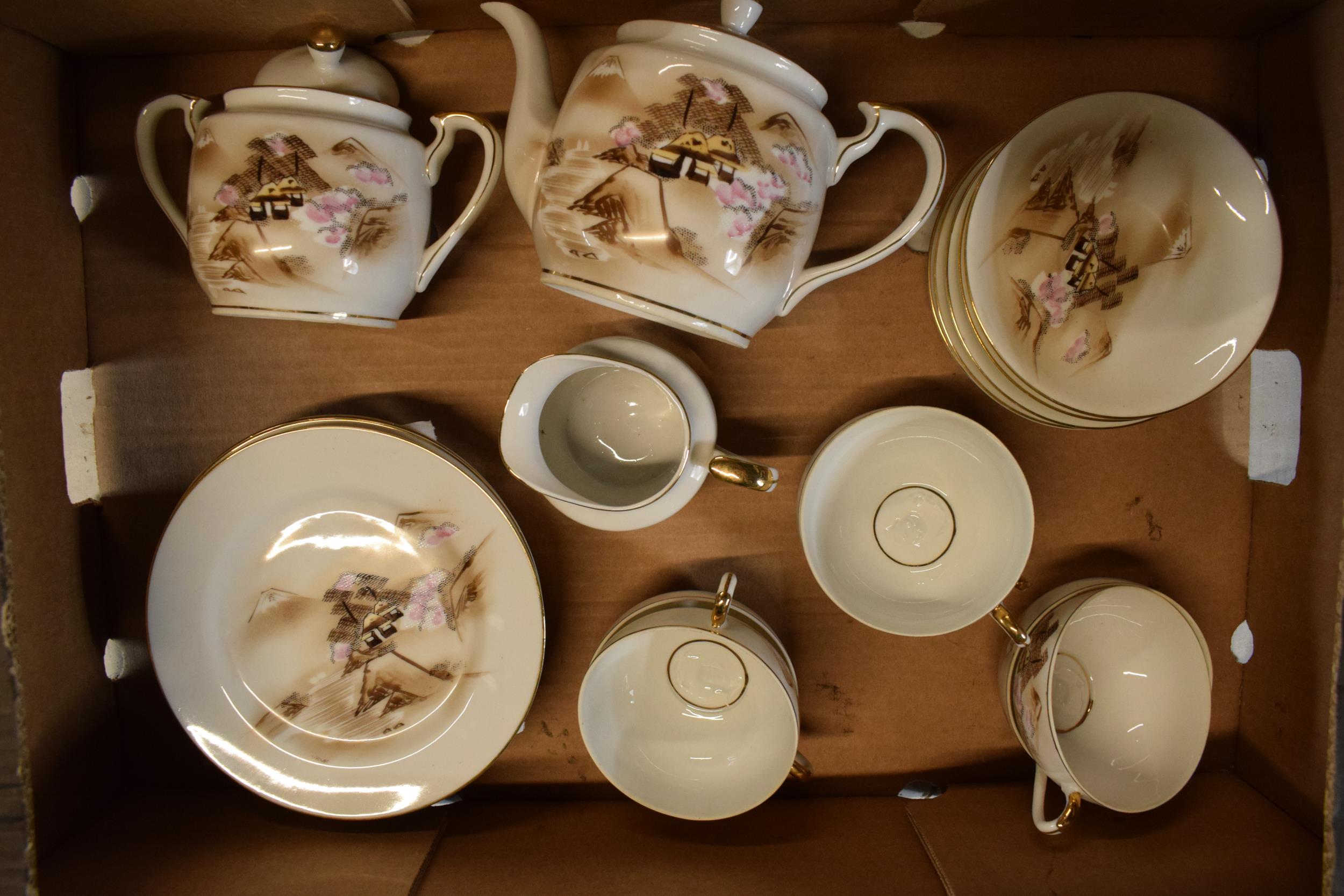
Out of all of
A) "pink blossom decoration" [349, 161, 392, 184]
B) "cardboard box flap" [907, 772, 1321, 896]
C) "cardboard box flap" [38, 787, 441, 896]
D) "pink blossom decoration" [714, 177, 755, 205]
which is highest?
"pink blossom decoration" [714, 177, 755, 205]

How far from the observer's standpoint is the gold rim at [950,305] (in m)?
0.57

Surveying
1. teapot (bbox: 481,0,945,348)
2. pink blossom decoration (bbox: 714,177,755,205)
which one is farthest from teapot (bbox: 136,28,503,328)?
pink blossom decoration (bbox: 714,177,755,205)

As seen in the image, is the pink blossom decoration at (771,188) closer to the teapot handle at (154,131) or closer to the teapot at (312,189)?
the teapot at (312,189)

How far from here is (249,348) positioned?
25.9 inches

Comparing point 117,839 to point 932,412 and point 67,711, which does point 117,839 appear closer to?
point 67,711

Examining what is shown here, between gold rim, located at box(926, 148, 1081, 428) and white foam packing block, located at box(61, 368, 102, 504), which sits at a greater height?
gold rim, located at box(926, 148, 1081, 428)

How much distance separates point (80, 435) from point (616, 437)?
0.49 metres

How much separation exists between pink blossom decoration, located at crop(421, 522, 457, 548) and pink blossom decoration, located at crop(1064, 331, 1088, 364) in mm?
541

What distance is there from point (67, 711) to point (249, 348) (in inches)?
13.9

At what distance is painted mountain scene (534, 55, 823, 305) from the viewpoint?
453mm

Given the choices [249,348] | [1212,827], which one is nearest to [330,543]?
[249,348]

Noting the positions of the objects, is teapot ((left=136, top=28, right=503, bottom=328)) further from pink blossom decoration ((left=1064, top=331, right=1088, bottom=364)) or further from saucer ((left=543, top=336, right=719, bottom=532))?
pink blossom decoration ((left=1064, top=331, right=1088, bottom=364))

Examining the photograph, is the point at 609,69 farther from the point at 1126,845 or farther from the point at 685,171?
the point at 1126,845

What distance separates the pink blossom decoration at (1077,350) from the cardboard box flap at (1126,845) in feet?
1.36
